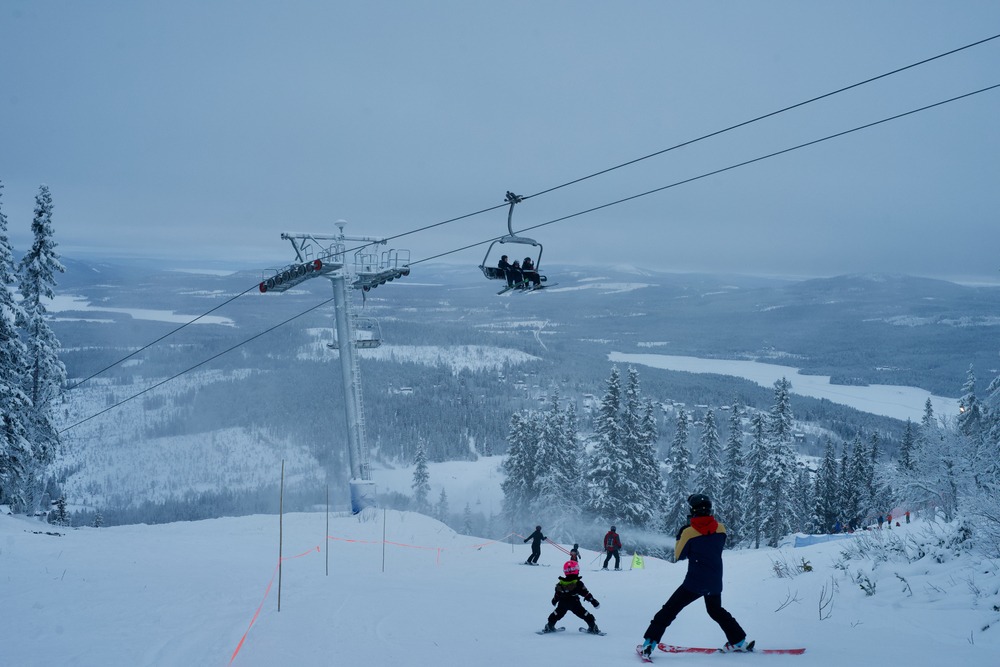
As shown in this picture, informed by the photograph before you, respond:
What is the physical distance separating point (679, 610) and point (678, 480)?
37.2 metres

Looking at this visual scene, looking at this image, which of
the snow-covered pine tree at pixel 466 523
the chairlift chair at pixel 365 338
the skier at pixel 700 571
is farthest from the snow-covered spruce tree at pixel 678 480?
the skier at pixel 700 571

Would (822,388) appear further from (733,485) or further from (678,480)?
(678,480)

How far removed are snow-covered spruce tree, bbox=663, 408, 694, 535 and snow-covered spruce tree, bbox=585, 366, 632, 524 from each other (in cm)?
431

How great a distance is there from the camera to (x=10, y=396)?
2130 centimetres

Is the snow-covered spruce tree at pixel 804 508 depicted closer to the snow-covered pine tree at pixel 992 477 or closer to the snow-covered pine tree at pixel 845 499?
the snow-covered pine tree at pixel 845 499

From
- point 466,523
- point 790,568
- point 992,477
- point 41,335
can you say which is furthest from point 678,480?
point 41,335

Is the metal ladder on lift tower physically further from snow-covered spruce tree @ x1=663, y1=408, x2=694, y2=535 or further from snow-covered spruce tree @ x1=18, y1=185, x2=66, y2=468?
snow-covered spruce tree @ x1=663, y1=408, x2=694, y2=535

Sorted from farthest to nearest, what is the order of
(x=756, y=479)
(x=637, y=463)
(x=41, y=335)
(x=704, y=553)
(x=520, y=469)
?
→ (x=520, y=469) → (x=756, y=479) → (x=637, y=463) → (x=41, y=335) → (x=704, y=553)

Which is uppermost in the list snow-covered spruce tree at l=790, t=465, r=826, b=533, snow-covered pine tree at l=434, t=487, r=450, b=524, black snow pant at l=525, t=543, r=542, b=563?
black snow pant at l=525, t=543, r=542, b=563

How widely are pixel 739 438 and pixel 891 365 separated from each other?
17472 cm

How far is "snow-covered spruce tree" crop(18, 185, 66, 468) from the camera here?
2441cm

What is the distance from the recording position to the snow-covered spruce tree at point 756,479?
127ft

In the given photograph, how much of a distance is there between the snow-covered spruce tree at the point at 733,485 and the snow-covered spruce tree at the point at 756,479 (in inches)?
50.0

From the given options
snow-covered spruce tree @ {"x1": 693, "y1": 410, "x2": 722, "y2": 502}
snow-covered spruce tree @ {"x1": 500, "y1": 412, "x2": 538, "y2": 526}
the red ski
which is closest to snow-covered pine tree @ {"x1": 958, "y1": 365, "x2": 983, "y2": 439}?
snow-covered spruce tree @ {"x1": 693, "y1": 410, "x2": 722, "y2": 502}
